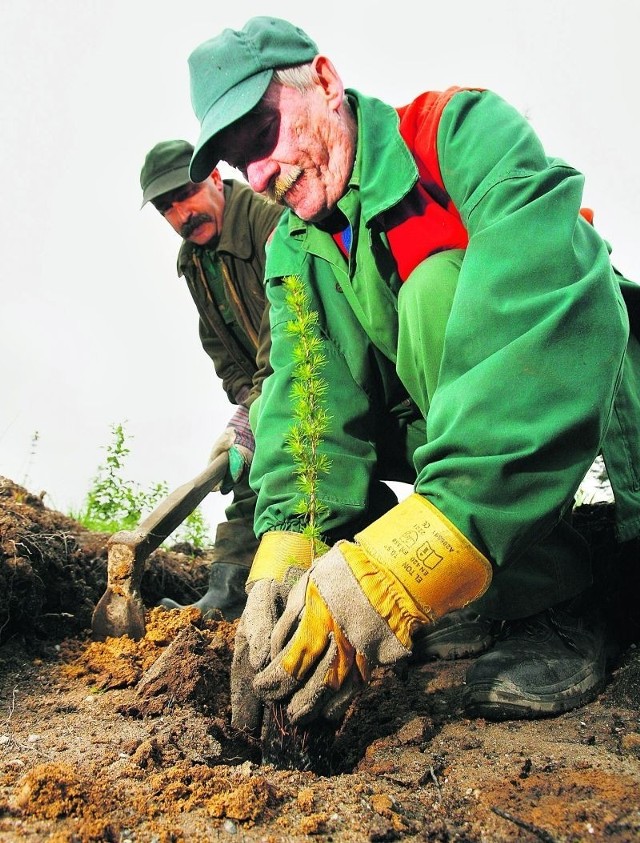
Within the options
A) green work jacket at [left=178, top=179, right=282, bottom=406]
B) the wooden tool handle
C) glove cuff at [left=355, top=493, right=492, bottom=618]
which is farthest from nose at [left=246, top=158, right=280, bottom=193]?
green work jacket at [left=178, top=179, right=282, bottom=406]

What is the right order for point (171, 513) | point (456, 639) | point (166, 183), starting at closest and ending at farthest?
point (456, 639) → point (171, 513) → point (166, 183)

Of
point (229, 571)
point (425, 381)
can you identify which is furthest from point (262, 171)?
point (229, 571)

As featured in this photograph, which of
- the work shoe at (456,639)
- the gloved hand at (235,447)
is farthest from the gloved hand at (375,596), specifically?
the gloved hand at (235,447)

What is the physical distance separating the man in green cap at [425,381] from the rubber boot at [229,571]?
1.40 meters

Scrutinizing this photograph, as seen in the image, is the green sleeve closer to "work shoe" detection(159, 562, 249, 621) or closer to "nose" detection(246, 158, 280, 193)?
"nose" detection(246, 158, 280, 193)

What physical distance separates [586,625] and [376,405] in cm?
97

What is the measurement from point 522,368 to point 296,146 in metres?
1.05

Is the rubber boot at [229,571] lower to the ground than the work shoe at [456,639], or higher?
higher

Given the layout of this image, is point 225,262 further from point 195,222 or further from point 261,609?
point 261,609

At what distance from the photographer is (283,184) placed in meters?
2.22

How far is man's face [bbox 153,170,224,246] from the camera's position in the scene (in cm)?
434

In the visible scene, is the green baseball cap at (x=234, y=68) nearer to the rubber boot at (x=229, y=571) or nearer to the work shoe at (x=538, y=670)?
the work shoe at (x=538, y=670)

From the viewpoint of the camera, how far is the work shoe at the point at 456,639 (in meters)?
2.65

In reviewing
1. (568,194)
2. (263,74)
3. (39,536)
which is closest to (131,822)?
(568,194)
